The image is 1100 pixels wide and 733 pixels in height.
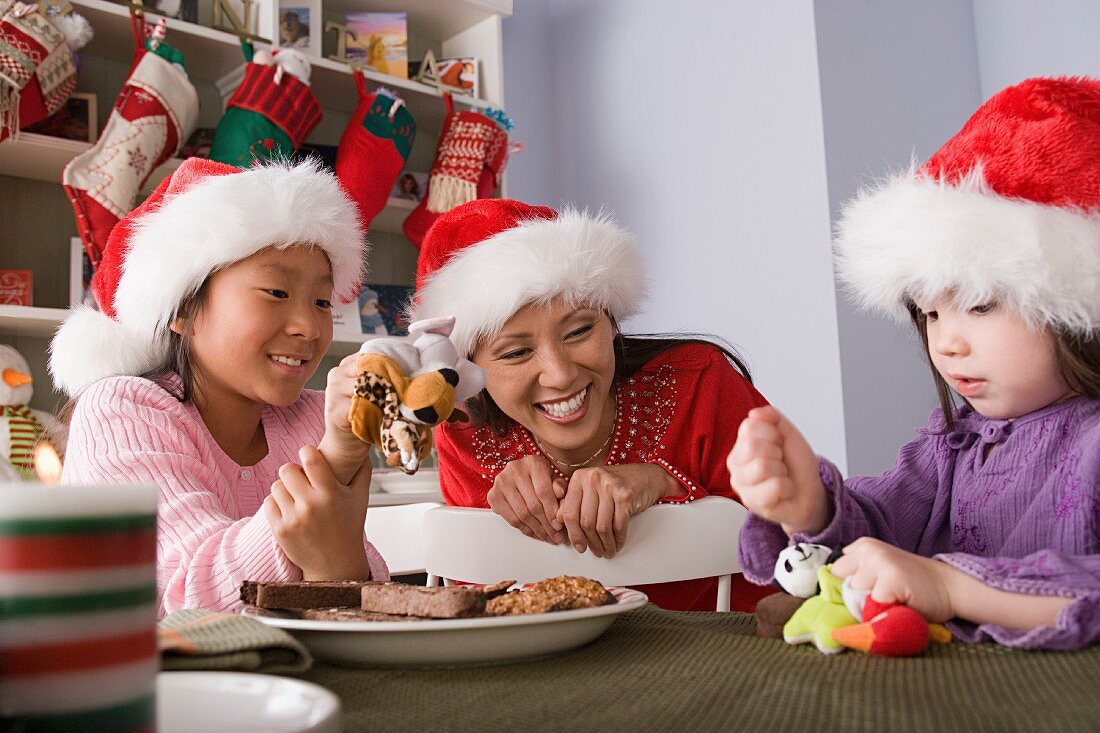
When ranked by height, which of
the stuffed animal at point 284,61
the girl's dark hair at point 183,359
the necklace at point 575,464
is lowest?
the necklace at point 575,464

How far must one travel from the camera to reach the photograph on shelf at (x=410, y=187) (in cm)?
265

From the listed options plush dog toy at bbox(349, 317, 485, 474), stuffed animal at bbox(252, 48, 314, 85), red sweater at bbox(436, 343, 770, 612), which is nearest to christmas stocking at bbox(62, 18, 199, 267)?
stuffed animal at bbox(252, 48, 314, 85)

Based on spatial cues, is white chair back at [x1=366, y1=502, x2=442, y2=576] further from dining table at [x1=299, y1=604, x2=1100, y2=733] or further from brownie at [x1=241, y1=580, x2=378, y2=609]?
dining table at [x1=299, y1=604, x2=1100, y2=733]

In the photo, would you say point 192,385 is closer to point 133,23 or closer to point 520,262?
point 520,262

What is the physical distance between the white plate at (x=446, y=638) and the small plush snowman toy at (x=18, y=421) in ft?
5.02

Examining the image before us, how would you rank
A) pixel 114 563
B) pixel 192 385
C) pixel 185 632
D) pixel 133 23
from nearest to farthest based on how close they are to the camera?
pixel 114 563
pixel 185 632
pixel 192 385
pixel 133 23

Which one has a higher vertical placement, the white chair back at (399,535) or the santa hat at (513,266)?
the santa hat at (513,266)

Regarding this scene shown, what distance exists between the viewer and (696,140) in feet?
9.44

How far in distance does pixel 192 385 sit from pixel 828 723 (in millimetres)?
1049

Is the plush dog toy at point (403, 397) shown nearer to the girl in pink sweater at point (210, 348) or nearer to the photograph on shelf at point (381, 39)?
the girl in pink sweater at point (210, 348)

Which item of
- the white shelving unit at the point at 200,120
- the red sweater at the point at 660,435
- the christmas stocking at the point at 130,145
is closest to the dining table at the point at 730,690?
the red sweater at the point at 660,435

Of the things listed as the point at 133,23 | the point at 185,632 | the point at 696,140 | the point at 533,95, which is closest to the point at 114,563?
the point at 185,632

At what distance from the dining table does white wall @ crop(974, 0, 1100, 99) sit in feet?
8.24

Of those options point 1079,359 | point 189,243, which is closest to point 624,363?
point 189,243
